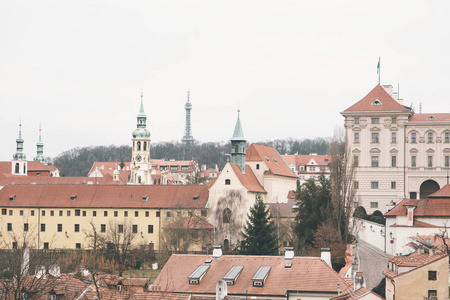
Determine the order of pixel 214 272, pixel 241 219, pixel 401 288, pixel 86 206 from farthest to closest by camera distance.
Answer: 1. pixel 86 206
2. pixel 241 219
3. pixel 214 272
4. pixel 401 288

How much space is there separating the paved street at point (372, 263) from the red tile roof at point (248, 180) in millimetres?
17682

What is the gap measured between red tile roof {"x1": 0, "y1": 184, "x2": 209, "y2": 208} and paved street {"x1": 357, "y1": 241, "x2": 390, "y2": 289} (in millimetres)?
22366

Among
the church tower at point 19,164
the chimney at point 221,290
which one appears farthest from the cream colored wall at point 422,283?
the church tower at point 19,164

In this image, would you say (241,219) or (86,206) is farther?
(86,206)

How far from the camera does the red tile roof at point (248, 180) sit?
79.3 meters

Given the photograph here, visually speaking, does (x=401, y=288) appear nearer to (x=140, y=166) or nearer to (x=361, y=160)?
(x=361, y=160)

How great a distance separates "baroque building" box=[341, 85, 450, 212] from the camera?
83688 mm

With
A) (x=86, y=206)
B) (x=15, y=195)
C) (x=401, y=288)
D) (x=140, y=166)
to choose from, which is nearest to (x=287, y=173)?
(x=86, y=206)

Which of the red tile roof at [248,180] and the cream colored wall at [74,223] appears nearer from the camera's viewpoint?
the cream colored wall at [74,223]

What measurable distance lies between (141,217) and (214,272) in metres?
40.8

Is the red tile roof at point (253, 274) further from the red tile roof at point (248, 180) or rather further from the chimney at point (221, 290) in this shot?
the red tile roof at point (248, 180)

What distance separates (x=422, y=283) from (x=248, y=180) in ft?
173

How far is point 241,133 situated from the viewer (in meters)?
86.1

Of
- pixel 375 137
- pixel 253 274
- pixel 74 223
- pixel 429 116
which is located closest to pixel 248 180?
pixel 375 137
